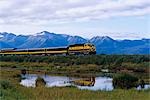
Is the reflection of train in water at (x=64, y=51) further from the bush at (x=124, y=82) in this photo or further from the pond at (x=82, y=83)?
the bush at (x=124, y=82)

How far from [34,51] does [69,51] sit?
16.8 m

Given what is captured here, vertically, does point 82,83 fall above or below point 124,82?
below

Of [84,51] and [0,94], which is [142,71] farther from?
[0,94]

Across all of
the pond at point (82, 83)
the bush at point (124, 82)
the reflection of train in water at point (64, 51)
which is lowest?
the pond at point (82, 83)

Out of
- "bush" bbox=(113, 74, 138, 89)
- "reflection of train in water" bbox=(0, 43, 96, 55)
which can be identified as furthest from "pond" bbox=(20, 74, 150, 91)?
"reflection of train in water" bbox=(0, 43, 96, 55)

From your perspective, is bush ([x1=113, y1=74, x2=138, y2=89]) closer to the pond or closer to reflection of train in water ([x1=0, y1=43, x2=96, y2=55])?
the pond

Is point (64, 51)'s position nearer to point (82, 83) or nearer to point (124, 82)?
point (82, 83)

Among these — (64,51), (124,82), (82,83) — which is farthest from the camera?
(64,51)

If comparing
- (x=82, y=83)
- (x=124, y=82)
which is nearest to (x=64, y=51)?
(x=82, y=83)

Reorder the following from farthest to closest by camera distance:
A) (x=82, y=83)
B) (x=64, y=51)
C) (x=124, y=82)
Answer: (x=64, y=51) → (x=82, y=83) → (x=124, y=82)

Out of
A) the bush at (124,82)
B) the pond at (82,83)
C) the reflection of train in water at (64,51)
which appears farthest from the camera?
the reflection of train in water at (64,51)

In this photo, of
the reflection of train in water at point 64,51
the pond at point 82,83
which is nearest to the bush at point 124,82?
the pond at point 82,83

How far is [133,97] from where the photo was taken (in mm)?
20594

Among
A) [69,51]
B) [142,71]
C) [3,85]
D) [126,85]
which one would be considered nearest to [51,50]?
[69,51]
